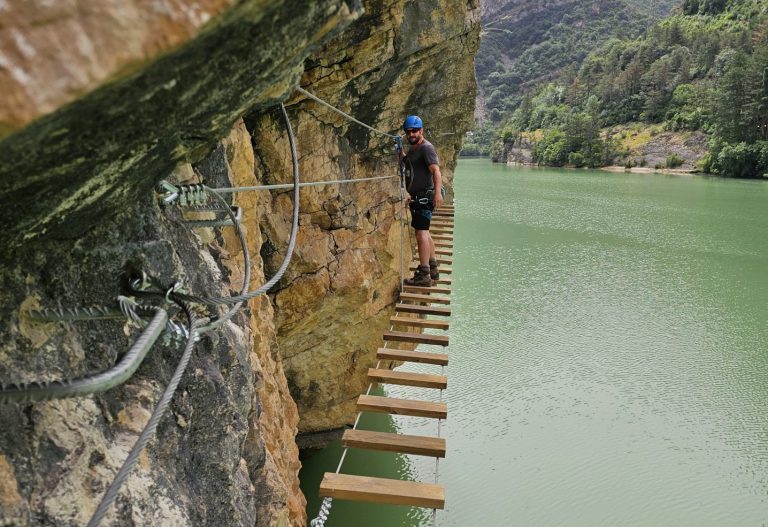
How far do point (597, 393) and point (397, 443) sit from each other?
699cm

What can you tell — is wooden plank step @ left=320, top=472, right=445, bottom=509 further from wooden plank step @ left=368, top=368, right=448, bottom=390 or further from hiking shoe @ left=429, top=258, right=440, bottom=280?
hiking shoe @ left=429, top=258, right=440, bottom=280

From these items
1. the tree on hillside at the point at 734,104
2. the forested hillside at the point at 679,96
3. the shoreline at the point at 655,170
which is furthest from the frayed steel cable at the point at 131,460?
the tree on hillside at the point at 734,104

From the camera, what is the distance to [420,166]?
5.96m

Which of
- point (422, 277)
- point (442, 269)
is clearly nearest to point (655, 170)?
point (442, 269)

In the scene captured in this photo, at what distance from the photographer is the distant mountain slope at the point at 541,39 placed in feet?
423

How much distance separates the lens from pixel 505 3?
16262 centimetres

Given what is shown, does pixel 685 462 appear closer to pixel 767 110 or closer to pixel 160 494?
pixel 160 494

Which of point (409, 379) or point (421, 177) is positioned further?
point (421, 177)

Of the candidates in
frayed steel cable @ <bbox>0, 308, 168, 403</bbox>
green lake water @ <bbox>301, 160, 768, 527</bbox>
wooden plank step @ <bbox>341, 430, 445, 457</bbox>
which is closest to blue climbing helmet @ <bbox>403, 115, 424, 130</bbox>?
wooden plank step @ <bbox>341, 430, 445, 457</bbox>

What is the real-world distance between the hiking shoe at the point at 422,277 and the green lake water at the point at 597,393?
2.57 metres

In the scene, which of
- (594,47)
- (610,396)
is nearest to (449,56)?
(610,396)

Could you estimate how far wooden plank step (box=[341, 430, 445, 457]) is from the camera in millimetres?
3734

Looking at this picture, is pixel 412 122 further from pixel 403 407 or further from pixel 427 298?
pixel 403 407

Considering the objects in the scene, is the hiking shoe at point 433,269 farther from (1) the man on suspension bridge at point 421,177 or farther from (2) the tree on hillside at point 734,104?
(2) the tree on hillside at point 734,104
